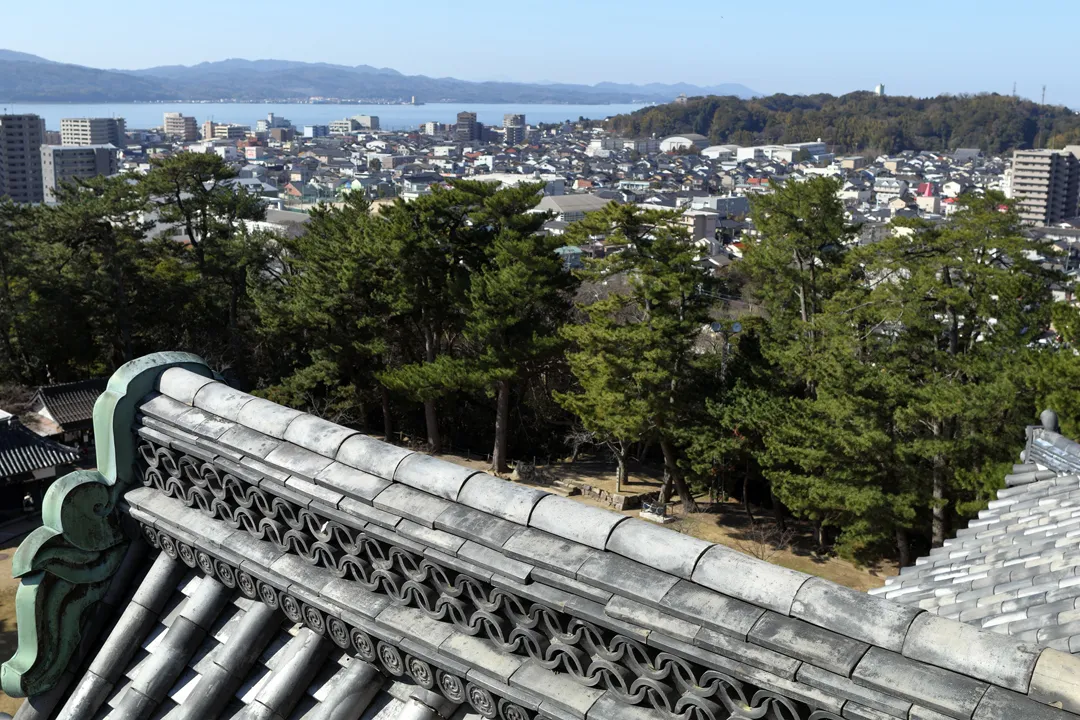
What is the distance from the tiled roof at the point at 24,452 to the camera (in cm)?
1741

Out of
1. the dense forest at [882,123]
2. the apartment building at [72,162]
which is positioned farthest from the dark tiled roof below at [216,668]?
the dense forest at [882,123]

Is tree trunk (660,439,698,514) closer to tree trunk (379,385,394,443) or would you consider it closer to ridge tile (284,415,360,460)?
tree trunk (379,385,394,443)

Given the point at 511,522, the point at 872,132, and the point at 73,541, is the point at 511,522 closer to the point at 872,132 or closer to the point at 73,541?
the point at 73,541

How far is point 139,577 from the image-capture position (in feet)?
13.1

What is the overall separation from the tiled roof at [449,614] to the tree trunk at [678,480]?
16.5 m

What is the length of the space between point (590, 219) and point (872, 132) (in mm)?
160189

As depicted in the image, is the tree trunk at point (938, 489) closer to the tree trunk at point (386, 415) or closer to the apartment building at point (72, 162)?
the tree trunk at point (386, 415)

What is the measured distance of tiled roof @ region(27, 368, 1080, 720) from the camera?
226cm

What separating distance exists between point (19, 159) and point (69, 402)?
3569 inches

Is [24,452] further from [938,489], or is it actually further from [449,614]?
[449,614]

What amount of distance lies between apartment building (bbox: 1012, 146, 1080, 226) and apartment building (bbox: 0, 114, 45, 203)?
324ft

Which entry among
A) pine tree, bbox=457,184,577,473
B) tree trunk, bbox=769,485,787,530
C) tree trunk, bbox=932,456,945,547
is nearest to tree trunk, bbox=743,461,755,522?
tree trunk, bbox=769,485,787,530

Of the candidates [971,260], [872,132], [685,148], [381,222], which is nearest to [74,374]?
[381,222]

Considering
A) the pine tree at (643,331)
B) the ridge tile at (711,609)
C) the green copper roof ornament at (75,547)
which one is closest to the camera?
the ridge tile at (711,609)
